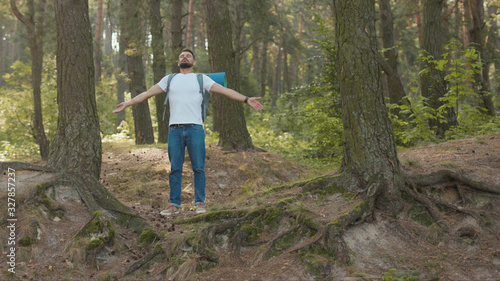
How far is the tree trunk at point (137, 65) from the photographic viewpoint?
1249 cm

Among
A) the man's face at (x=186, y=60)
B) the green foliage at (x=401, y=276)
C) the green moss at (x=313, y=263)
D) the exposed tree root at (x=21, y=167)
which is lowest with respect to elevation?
the green foliage at (x=401, y=276)

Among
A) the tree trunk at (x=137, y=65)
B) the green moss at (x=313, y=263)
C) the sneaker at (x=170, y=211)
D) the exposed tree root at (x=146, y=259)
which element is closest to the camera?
the green moss at (x=313, y=263)

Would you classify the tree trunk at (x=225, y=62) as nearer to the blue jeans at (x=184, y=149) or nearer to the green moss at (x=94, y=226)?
the blue jeans at (x=184, y=149)

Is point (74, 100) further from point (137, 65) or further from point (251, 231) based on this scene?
point (137, 65)

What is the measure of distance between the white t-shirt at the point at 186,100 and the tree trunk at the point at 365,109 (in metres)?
1.86

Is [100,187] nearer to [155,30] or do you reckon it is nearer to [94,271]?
[94,271]

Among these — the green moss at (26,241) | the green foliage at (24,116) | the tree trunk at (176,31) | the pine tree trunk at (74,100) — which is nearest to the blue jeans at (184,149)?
the pine tree trunk at (74,100)

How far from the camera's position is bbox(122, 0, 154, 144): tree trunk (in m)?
12.5

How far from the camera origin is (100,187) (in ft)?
17.5

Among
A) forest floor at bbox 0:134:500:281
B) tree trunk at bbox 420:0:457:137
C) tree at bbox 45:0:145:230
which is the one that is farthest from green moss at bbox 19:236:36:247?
tree trunk at bbox 420:0:457:137

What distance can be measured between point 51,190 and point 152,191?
2937 millimetres

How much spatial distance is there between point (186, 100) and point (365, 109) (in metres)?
2.28

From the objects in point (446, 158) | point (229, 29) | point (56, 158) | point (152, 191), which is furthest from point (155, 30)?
point (446, 158)

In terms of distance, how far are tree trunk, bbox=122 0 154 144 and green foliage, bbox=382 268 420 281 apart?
10.5 m
